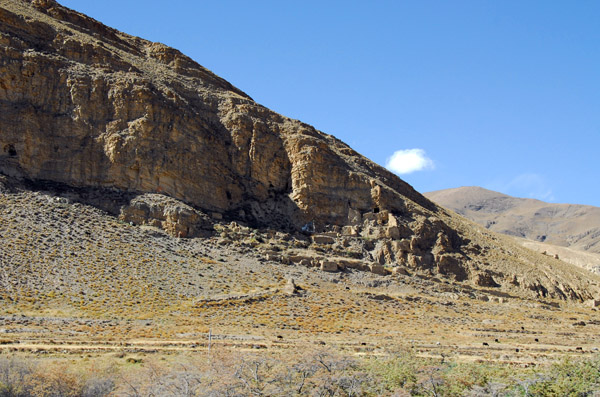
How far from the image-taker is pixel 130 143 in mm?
52312

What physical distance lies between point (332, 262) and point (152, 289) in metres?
16.1

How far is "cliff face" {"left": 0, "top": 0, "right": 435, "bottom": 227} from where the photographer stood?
5097cm

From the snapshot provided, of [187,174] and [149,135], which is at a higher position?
[149,135]

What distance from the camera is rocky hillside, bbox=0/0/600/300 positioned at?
49188 millimetres

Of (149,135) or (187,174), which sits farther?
(187,174)

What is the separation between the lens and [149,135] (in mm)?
53625

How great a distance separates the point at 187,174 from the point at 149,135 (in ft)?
16.0

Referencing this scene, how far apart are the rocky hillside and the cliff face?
129 mm

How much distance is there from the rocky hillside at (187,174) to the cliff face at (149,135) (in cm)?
13

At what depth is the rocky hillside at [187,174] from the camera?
161 feet

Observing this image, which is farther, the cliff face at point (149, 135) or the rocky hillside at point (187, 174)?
the cliff face at point (149, 135)

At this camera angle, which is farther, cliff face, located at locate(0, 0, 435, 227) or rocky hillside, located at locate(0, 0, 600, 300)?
cliff face, located at locate(0, 0, 435, 227)

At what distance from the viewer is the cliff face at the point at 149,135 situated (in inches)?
2007

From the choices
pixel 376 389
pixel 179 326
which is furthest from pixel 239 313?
pixel 376 389
